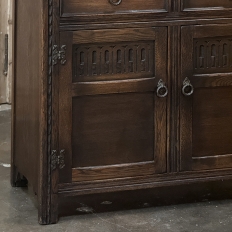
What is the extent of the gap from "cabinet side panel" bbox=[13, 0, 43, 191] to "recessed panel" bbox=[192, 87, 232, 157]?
2.17ft

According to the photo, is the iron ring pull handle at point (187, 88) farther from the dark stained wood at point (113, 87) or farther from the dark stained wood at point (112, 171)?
the dark stained wood at point (112, 171)

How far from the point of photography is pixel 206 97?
11.2 ft

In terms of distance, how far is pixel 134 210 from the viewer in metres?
3.49

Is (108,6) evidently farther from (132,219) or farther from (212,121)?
(132,219)

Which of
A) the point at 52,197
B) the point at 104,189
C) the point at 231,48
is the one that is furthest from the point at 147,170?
the point at 231,48

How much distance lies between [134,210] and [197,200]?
0.31 m

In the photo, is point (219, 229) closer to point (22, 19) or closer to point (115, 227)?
point (115, 227)

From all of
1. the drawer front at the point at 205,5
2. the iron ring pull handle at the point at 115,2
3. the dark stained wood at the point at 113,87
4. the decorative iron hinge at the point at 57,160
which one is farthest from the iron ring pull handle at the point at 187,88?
the decorative iron hinge at the point at 57,160

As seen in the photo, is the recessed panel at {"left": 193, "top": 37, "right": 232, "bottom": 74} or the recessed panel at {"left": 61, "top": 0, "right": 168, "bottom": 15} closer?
the recessed panel at {"left": 61, "top": 0, "right": 168, "bottom": 15}

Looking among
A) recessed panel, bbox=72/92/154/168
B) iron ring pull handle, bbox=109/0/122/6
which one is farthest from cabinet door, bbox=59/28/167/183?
iron ring pull handle, bbox=109/0/122/6

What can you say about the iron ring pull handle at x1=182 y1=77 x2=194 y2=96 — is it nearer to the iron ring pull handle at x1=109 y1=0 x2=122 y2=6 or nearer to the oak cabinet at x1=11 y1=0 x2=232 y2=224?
the oak cabinet at x1=11 y1=0 x2=232 y2=224

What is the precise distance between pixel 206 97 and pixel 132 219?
23.3 inches

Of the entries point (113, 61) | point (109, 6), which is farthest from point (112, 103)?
point (109, 6)

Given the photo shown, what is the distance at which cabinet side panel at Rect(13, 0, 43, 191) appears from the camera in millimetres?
3270
